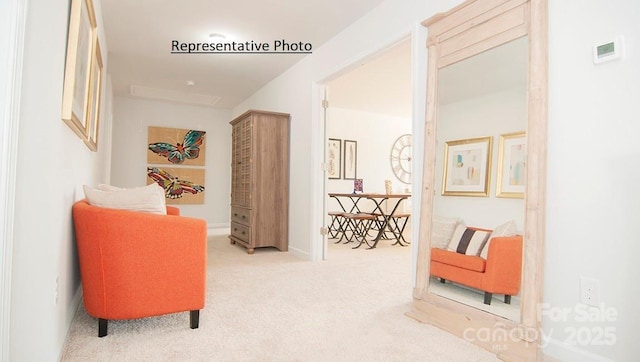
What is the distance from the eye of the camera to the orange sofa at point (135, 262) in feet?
6.31

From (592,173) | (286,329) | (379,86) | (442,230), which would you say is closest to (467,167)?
(442,230)

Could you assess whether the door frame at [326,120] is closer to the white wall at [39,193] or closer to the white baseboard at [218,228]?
the white wall at [39,193]

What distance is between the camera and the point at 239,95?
6402 millimetres

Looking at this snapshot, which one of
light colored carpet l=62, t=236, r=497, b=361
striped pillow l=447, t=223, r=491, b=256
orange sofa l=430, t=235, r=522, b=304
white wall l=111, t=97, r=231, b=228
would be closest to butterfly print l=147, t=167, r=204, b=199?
white wall l=111, t=97, r=231, b=228

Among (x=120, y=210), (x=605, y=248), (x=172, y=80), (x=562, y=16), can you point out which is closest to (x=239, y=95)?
(x=172, y=80)

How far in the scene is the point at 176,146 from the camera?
276 inches

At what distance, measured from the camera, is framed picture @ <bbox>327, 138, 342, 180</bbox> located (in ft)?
23.3

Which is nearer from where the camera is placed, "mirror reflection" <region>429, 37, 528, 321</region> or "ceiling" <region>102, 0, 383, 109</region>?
"mirror reflection" <region>429, 37, 528, 321</region>

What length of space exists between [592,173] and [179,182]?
666cm

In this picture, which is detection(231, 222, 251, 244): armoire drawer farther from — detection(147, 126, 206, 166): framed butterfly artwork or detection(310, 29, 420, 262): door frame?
detection(147, 126, 206, 166): framed butterfly artwork

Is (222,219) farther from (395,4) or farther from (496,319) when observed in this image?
(496,319)

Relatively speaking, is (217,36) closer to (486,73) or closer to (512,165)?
(486,73)

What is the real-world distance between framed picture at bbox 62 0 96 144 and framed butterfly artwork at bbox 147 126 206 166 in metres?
4.50

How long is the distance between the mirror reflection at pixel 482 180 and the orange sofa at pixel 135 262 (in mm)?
1572
